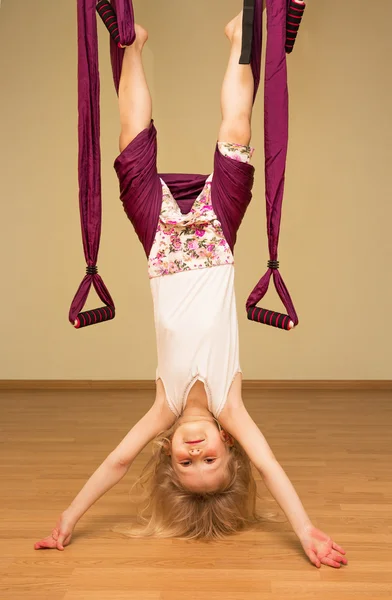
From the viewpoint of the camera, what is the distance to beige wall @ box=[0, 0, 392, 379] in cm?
546

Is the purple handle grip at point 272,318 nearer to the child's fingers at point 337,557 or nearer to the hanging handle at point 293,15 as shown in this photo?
the child's fingers at point 337,557

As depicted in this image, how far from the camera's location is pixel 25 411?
4.95 metres

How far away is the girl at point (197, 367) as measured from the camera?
271cm

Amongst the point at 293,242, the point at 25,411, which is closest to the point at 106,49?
the point at 293,242

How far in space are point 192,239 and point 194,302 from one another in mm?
240

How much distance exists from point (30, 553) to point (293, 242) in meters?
3.30

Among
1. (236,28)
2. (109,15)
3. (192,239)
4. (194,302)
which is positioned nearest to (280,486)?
(194,302)

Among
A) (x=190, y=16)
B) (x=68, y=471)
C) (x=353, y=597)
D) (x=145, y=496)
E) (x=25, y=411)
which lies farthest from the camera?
(x=190, y=16)

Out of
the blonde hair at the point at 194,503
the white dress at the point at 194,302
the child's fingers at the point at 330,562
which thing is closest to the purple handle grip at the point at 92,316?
the white dress at the point at 194,302

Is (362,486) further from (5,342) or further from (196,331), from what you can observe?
(5,342)

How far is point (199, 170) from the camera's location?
548cm

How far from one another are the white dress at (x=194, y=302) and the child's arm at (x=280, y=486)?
0.23ft

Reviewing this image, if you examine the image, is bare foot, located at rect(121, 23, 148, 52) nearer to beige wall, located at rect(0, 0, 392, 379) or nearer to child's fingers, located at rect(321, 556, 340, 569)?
child's fingers, located at rect(321, 556, 340, 569)

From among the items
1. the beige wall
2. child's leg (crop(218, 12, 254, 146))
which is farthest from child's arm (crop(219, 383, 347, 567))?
the beige wall
